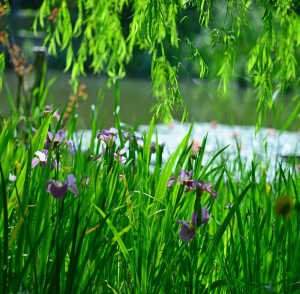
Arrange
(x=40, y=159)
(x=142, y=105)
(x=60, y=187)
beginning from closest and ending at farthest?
(x=60, y=187) < (x=40, y=159) < (x=142, y=105)

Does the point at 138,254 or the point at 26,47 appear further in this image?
the point at 26,47

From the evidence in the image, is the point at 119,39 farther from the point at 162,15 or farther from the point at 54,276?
the point at 54,276

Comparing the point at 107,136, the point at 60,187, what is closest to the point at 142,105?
the point at 107,136

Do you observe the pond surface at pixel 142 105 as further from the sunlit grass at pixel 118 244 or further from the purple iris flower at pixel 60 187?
the purple iris flower at pixel 60 187

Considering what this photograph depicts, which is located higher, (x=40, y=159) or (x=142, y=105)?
(x=40, y=159)

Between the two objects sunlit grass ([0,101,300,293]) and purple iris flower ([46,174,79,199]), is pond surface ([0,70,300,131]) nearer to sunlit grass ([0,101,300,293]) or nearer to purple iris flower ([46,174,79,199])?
sunlit grass ([0,101,300,293])

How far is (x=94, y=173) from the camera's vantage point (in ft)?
3.80

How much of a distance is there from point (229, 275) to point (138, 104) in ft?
26.9

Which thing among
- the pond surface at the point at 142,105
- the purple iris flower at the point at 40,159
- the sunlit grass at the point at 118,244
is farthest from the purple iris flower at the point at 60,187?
the pond surface at the point at 142,105

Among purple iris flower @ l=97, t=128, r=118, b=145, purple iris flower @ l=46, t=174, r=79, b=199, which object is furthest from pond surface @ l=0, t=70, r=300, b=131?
purple iris flower @ l=46, t=174, r=79, b=199

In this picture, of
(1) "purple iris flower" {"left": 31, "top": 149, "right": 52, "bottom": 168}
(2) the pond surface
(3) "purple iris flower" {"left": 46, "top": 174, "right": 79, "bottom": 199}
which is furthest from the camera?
(2) the pond surface

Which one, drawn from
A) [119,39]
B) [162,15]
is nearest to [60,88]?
[119,39]

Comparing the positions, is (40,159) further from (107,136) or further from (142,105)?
(142,105)

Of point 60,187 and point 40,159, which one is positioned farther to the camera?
point 40,159
